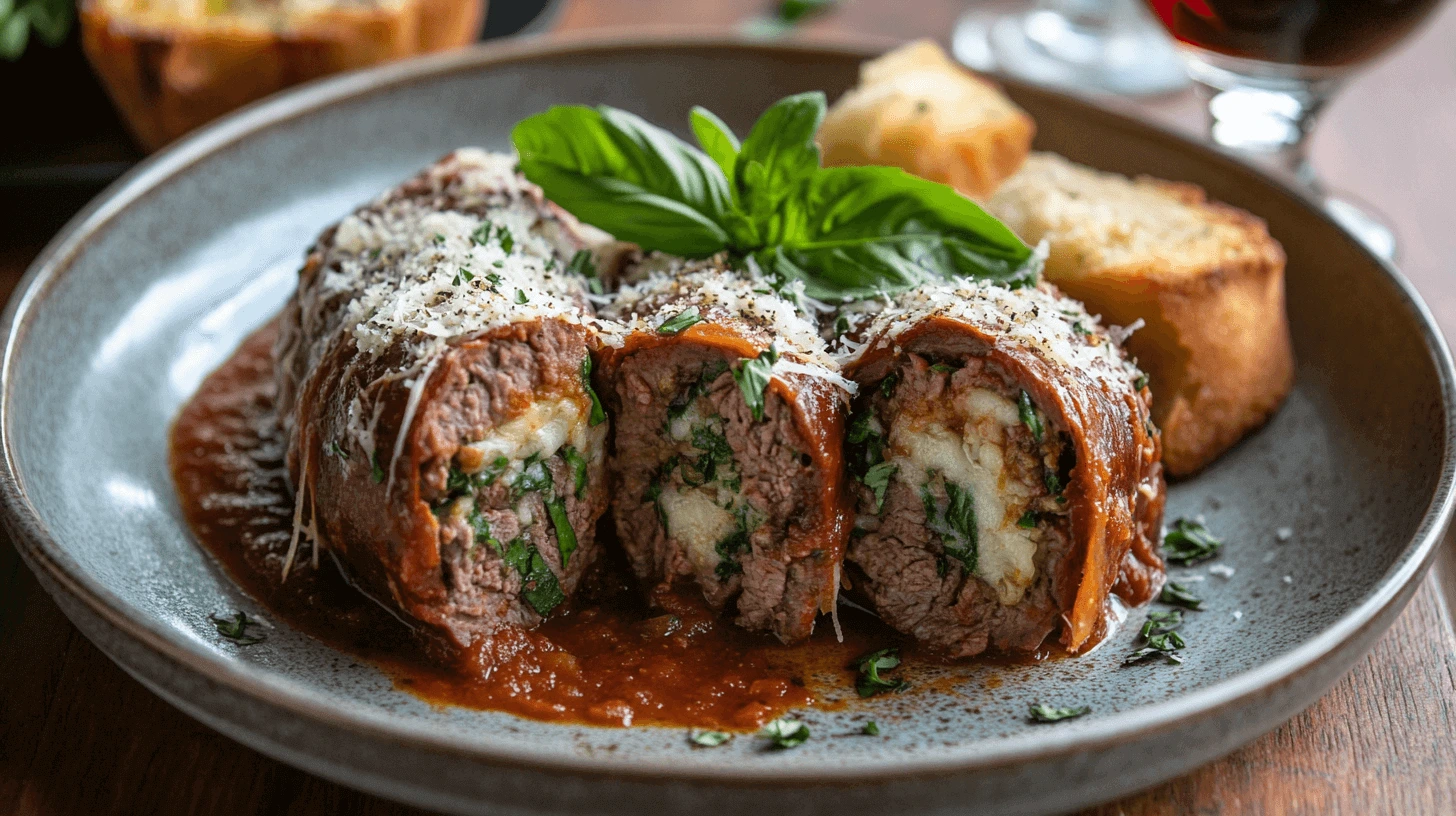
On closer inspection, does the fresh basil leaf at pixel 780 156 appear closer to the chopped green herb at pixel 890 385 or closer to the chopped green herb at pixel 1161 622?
the chopped green herb at pixel 890 385

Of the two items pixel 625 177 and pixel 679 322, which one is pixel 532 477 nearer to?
pixel 679 322

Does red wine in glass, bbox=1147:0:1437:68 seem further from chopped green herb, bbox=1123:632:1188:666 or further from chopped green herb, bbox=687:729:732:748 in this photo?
chopped green herb, bbox=687:729:732:748

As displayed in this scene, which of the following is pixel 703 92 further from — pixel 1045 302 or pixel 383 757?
pixel 383 757

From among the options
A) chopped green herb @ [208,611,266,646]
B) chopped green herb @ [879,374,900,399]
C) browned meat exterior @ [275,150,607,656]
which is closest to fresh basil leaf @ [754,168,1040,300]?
chopped green herb @ [879,374,900,399]

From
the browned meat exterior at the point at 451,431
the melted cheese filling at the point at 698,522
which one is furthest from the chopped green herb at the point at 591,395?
the melted cheese filling at the point at 698,522

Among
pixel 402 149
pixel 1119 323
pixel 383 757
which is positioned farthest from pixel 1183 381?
pixel 402 149
